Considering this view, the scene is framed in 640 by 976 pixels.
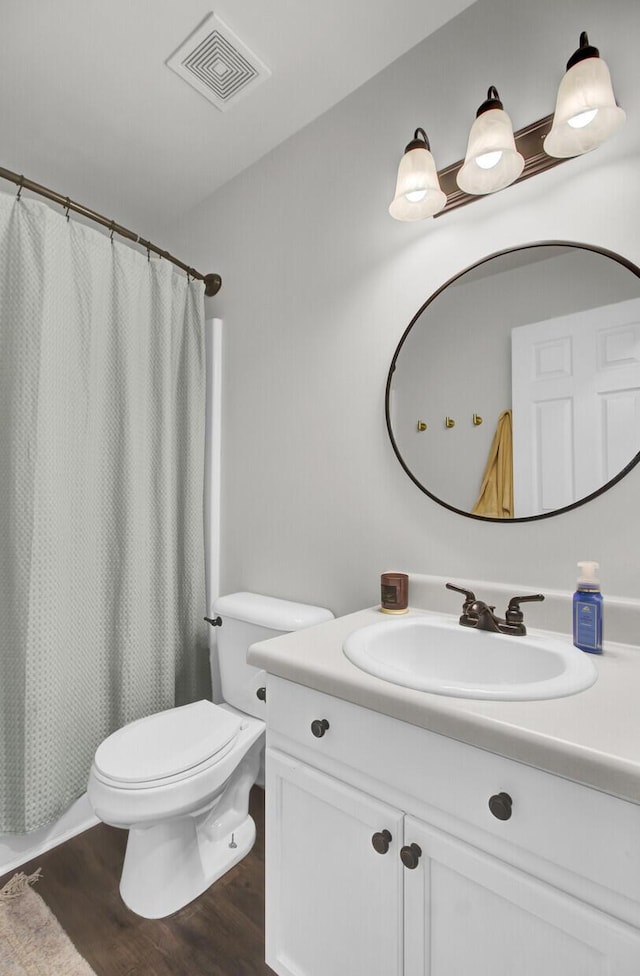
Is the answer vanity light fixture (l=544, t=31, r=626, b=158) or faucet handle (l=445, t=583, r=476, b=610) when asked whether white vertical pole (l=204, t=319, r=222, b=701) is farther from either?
vanity light fixture (l=544, t=31, r=626, b=158)

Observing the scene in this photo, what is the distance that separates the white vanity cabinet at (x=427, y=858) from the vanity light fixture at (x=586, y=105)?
1.25m

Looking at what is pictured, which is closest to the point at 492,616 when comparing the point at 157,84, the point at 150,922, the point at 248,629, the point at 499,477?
the point at 499,477

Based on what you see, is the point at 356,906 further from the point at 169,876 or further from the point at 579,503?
the point at 579,503

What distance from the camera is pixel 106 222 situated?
1.70 m

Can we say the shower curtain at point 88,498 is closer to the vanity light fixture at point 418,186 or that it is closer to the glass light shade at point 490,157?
the vanity light fixture at point 418,186

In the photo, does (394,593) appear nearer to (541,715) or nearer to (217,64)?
(541,715)

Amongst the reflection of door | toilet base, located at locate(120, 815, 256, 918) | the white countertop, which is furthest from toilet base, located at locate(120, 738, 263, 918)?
the reflection of door

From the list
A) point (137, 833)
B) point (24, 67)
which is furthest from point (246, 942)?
point (24, 67)

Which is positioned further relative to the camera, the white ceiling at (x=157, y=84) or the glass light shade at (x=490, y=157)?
the white ceiling at (x=157, y=84)

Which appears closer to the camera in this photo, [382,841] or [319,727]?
[382,841]

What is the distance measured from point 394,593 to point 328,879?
0.65 meters

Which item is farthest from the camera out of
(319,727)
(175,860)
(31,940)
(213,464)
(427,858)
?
(213,464)

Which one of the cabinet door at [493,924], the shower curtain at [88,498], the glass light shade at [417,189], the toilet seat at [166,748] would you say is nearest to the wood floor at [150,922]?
the shower curtain at [88,498]

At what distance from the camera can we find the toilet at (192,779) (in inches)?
47.8
